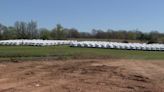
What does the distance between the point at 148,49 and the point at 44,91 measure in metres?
34.6

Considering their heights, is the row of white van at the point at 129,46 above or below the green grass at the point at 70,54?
above

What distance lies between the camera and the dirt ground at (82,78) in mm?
15547

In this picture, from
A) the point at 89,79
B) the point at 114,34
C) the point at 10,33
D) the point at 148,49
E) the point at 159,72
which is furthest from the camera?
the point at 114,34

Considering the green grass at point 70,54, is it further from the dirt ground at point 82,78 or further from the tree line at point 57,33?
the tree line at point 57,33

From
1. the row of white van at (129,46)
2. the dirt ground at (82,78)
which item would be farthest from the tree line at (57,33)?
the dirt ground at (82,78)

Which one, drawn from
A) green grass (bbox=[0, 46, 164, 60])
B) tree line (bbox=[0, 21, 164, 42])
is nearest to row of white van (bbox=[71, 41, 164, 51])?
green grass (bbox=[0, 46, 164, 60])

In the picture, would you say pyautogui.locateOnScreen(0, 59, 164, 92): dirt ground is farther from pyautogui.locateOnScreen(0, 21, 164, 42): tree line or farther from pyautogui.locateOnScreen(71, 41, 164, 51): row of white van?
pyautogui.locateOnScreen(0, 21, 164, 42): tree line

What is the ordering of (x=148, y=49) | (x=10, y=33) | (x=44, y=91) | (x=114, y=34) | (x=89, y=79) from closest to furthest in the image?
(x=44, y=91), (x=89, y=79), (x=148, y=49), (x=10, y=33), (x=114, y=34)

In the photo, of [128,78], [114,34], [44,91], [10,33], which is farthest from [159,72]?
[114,34]

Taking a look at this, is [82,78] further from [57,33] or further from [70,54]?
[57,33]

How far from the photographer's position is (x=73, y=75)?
1953cm

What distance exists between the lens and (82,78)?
18.4 m

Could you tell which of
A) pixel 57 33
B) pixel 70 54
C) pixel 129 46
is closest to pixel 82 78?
pixel 70 54

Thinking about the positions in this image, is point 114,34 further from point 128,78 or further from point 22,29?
point 128,78
